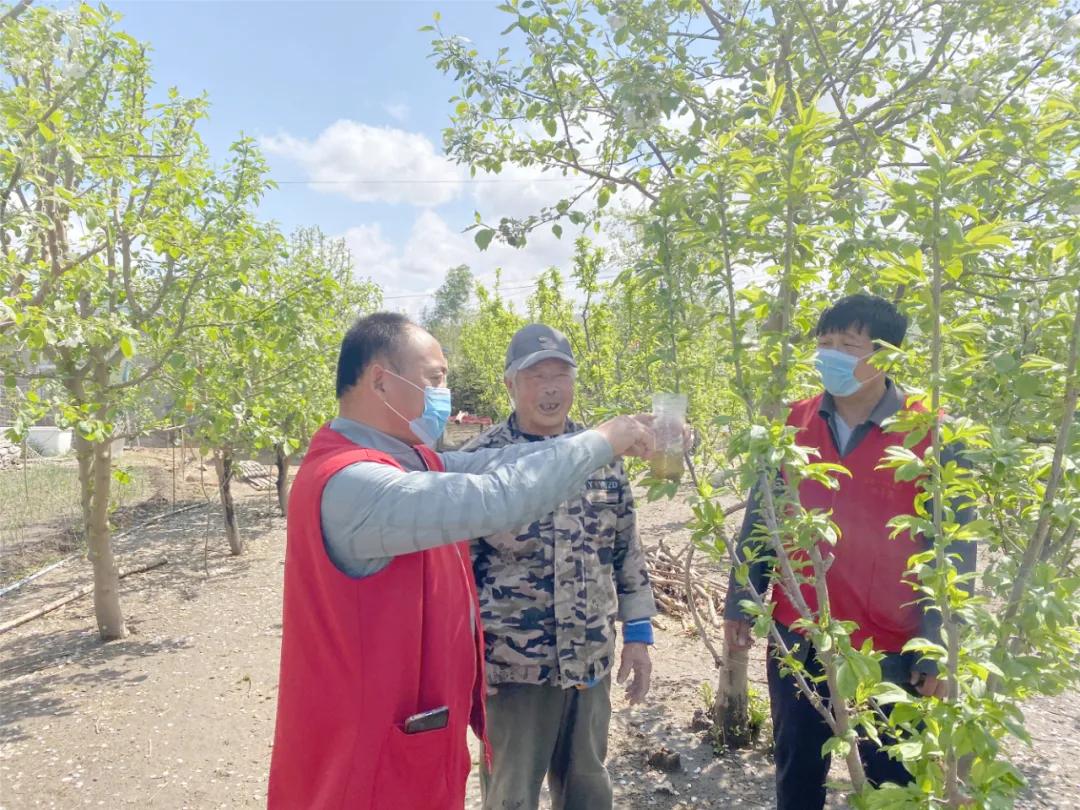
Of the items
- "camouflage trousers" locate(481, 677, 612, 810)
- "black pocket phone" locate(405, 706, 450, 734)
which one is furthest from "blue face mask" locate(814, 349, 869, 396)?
"black pocket phone" locate(405, 706, 450, 734)

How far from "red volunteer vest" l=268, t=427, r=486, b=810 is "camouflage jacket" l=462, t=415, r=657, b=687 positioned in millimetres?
575

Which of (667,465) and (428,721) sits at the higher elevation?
(667,465)

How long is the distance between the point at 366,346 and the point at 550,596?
40.7 inches

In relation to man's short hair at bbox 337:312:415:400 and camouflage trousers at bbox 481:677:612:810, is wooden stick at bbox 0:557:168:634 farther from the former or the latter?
man's short hair at bbox 337:312:415:400

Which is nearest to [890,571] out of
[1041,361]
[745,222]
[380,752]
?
[1041,361]

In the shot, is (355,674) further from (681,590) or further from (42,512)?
(42,512)

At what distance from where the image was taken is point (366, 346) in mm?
1798

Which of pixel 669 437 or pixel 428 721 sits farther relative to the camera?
pixel 669 437

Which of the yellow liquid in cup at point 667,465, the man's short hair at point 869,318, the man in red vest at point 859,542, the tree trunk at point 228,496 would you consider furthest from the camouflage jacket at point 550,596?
the tree trunk at point 228,496

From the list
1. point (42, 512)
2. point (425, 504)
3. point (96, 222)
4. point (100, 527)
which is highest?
point (96, 222)

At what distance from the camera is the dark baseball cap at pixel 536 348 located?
2.33 meters

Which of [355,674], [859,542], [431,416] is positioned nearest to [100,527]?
[431,416]

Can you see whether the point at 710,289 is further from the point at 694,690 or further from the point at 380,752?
the point at 694,690

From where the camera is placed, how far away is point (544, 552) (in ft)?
7.47
